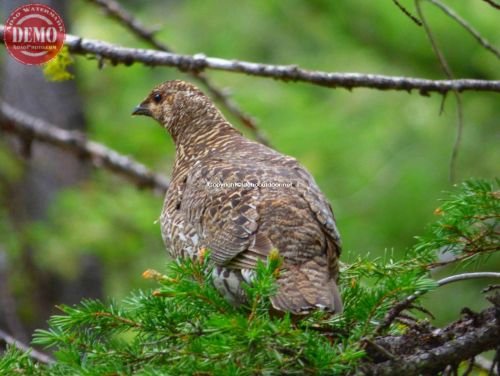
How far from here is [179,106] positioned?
5.11m

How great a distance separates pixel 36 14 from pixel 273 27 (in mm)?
7264

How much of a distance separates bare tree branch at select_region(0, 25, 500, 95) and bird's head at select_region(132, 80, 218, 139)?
2.23 ft

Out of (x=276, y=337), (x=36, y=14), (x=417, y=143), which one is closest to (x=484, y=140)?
(x=417, y=143)

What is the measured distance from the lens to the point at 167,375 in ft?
8.30

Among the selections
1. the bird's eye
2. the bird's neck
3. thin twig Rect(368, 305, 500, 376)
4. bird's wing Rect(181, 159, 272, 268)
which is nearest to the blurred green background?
the bird's eye

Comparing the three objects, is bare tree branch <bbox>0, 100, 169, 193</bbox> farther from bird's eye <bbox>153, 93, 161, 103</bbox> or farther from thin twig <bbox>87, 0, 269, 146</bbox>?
bird's eye <bbox>153, 93, 161, 103</bbox>

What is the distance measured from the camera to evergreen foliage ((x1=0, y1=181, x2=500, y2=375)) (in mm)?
2529

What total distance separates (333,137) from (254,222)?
196 inches

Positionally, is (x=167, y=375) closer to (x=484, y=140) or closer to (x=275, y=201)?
(x=275, y=201)

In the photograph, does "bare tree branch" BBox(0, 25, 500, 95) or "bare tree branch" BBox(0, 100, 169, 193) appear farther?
"bare tree branch" BBox(0, 100, 169, 193)

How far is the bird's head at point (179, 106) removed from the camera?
16.7ft

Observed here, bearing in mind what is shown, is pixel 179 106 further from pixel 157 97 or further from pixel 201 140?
pixel 201 140

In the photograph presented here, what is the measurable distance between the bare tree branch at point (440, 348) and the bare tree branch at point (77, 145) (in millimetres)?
3595

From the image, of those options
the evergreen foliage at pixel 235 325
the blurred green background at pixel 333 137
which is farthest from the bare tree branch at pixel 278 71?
the blurred green background at pixel 333 137
